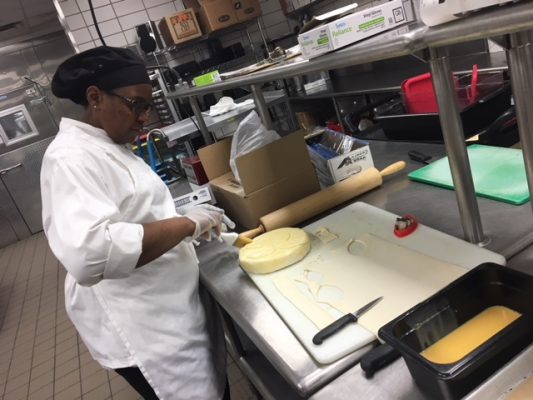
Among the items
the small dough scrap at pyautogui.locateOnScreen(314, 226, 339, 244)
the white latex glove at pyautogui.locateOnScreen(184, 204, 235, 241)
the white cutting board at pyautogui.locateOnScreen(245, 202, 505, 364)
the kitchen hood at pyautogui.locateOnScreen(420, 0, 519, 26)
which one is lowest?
the white cutting board at pyautogui.locateOnScreen(245, 202, 505, 364)

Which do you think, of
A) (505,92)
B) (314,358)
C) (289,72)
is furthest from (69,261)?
(505,92)

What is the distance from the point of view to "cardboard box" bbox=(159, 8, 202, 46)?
181 inches

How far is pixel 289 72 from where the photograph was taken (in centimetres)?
108

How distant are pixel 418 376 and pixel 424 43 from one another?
516 mm

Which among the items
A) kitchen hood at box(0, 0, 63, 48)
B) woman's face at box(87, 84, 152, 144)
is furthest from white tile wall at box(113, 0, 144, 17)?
woman's face at box(87, 84, 152, 144)

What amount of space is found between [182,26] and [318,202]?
156 inches

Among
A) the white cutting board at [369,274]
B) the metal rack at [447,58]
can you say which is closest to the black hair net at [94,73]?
the metal rack at [447,58]

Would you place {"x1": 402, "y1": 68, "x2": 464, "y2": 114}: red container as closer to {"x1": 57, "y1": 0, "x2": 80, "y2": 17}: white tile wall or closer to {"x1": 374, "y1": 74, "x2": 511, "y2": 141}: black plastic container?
{"x1": 374, "y1": 74, "x2": 511, "y2": 141}: black plastic container

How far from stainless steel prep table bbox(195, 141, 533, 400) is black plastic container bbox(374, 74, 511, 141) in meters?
0.07

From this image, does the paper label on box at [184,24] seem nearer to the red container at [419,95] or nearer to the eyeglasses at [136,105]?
the red container at [419,95]

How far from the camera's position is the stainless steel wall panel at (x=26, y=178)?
5.24 meters

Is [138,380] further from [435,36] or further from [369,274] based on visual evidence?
[435,36]

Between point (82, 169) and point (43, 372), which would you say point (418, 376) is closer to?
point (82, 169)

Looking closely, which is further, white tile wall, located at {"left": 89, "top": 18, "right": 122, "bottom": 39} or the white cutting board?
white tile wall, located at {"left": 89, "top": 18, "right": 122, "bottom": 39}
